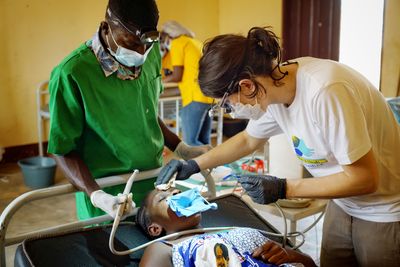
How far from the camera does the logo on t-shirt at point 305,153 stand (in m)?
1.35

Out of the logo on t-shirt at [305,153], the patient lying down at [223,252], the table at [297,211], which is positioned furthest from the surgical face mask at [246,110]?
the table at [297,211]

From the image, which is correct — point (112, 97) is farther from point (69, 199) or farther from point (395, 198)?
point (69, 199)

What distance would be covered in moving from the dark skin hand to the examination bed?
239 mm

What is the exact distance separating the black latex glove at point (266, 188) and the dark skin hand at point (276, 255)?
14 centimetres

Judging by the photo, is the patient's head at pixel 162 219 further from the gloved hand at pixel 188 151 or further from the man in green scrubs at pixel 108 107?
the gloved hand at pixel 188 151

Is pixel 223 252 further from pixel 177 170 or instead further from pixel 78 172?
pixel 78 172

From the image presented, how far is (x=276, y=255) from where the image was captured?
1.35m

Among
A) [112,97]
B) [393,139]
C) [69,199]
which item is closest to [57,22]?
[69,199]

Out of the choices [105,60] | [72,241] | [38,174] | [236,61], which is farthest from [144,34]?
[38,174]

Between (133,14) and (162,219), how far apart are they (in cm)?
71

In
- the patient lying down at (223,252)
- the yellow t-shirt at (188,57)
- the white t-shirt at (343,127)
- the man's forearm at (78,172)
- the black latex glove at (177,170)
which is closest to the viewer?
the white t-shirt at (343,127)

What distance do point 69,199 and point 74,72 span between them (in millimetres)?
2618

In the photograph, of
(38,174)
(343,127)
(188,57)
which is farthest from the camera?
(38,174)

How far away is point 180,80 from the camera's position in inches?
154
